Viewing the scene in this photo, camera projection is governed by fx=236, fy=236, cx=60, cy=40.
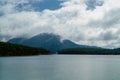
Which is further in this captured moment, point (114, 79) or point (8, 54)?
point (8, 54)

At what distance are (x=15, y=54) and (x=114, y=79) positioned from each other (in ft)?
506

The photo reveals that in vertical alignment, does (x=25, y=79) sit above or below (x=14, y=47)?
below

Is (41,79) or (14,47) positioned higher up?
(14,47)

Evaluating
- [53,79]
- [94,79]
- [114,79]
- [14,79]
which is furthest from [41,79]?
[114,79]

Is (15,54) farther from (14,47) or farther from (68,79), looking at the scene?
(68,79)

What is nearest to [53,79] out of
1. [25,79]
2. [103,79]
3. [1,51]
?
[25,79]

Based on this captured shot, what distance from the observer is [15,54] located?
195 metres

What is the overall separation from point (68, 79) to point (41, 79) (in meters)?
5.57

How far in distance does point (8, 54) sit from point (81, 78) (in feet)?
469

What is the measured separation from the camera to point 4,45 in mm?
187875

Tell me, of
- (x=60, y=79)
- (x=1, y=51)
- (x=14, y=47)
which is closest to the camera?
(x=60, y=79)

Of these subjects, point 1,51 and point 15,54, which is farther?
point 15,54

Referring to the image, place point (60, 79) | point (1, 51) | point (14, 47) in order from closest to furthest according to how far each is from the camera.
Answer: point (60, 79)
point (1, 51)
point (14, 47)

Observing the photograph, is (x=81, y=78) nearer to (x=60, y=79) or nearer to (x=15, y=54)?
(x=60, y=79)
